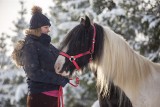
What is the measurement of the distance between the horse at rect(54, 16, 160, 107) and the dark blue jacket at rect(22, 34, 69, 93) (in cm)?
16

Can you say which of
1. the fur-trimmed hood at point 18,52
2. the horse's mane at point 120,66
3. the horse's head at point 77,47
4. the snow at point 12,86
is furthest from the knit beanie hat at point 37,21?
the snow at point 12,86

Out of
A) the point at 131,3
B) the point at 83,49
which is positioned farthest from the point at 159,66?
the point at 131,3

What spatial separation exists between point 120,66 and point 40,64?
0.94 m

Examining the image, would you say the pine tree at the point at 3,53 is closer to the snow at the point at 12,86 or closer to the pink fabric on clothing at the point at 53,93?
the snow at the point at 12,86

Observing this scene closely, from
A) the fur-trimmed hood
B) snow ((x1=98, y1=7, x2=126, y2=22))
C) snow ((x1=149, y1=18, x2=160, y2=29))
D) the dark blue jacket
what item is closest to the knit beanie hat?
the dark blue jacket

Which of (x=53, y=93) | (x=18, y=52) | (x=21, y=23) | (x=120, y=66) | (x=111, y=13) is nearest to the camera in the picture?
(x=120, y=66)

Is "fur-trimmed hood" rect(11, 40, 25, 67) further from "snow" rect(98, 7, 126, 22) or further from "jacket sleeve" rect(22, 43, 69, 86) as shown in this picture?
"snow" rect(98, 7, 126, 22)

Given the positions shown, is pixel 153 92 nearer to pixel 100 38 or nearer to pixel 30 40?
pixel 100 38

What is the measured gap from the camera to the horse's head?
12.2ft

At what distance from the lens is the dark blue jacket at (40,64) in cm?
376

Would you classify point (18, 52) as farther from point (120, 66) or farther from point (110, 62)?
point (120, 66)

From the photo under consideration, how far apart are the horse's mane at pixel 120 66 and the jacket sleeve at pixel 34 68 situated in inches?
22.2

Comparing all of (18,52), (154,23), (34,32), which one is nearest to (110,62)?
(34,32)

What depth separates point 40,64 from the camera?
3.88 meters
